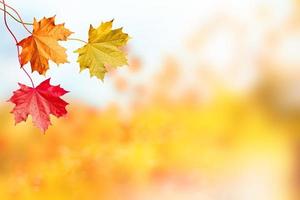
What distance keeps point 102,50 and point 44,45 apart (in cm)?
8

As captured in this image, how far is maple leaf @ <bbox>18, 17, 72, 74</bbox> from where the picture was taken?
83 centimetres

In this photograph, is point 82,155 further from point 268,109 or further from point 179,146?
point 268,109

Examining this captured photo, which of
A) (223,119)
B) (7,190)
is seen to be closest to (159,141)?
(223,119)

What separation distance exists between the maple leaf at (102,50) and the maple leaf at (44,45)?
0.10 ft

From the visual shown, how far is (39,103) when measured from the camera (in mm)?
855

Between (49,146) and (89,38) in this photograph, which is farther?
(49,146)

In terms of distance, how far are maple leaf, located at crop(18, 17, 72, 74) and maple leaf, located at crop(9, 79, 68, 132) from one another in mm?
36

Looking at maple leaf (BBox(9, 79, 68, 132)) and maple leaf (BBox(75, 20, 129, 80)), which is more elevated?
maple leaf (BBox(75, 20, 129, 80))

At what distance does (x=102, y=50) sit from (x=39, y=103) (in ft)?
0.36

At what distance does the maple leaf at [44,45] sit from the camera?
831 mm

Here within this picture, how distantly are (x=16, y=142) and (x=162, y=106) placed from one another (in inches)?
19.8

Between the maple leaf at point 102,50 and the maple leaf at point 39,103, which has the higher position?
the maple leaf at point 102,50

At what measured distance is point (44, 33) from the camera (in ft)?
2.77

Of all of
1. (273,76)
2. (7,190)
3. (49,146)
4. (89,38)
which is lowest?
(89,38)
